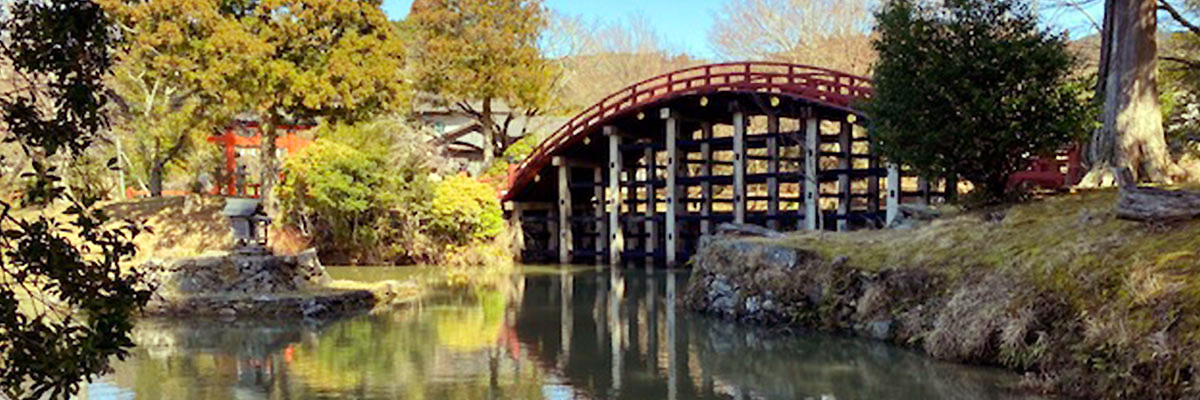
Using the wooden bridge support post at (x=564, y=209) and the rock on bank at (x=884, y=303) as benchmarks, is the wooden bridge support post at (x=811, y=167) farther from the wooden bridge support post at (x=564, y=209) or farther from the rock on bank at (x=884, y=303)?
the wooden bridge support post at (x=564, y=209)

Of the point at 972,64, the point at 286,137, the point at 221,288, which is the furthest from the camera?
the point at 286,137

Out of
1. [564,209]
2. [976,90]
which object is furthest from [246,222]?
[976,90]

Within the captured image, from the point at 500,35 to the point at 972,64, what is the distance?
74.9 feet

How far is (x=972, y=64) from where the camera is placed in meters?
14.4

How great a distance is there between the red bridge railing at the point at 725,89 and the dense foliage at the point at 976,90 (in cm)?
249

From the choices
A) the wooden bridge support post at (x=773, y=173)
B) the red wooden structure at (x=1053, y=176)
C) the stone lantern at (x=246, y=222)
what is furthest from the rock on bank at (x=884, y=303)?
the stone lantern at (x=246, y=222)

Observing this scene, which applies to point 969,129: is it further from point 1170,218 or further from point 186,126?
point 186,126

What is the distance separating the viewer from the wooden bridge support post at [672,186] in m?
27.1

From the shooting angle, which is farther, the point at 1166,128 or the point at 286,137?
the point at 286,137

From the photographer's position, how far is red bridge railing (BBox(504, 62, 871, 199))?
73.9 feet

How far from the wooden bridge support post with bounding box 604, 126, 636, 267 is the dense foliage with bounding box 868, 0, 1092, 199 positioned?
1357 centimetres

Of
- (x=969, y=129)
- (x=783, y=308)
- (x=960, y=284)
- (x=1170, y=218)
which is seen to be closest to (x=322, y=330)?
(x=783, y=308)

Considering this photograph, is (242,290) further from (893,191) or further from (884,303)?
(893,191)

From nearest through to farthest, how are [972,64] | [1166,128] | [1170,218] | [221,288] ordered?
[1170,218] < [972,64] < [221,288] < [1166,128]
